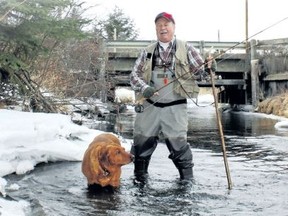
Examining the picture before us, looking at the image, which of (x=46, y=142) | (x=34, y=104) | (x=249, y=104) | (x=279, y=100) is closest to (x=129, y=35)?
(x=249, y=104)

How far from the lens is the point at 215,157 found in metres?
8.05

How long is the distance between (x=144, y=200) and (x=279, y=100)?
1725 centimetres

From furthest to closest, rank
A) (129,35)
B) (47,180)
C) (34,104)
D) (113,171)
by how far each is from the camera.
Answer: (129,35), (34,104), (47,180), (113,171)

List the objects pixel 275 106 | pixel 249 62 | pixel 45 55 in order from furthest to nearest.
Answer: pixel 249 62 → pixel 275 106 → pixel 45 55

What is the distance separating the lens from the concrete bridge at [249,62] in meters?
22.3

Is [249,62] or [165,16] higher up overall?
[249,62]

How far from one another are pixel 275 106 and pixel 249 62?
4.62 meters

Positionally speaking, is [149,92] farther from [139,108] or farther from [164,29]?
[164,29]

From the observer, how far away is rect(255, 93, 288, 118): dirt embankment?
19.5 meters

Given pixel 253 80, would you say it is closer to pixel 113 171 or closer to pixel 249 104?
pixel 249 104

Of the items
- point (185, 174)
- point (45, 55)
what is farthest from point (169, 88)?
point (45, 55)

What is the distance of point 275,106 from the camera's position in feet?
67.2

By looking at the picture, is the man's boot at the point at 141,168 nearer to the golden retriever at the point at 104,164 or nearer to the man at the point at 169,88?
the man at the point at 169,88

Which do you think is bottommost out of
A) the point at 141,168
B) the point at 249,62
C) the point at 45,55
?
the point at 141,168
